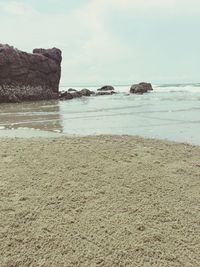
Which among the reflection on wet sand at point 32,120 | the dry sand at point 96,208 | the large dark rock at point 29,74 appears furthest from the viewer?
the large dark rock at point 29,74

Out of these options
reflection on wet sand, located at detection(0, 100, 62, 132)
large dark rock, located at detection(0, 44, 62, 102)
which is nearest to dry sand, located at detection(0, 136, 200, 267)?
reflection on wet sand, located at detection(0, 100, 62, 132)

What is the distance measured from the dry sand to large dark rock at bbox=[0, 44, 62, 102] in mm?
20633

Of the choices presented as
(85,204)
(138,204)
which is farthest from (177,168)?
(85,204)

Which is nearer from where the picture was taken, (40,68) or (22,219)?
(22,219)

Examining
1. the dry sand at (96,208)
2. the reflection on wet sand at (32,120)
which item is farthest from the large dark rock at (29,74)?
the dry sand at (96,208)

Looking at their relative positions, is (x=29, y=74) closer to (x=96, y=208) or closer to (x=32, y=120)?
(x=32, y=120)

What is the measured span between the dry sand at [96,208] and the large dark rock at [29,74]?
20.6m

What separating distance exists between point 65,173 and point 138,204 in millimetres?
1035

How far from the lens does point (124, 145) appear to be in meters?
6.26

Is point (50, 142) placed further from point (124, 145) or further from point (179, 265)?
point (179, 265)

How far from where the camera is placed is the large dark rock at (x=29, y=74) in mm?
26750

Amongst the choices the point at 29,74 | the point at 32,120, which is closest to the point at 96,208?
the point at 32,120

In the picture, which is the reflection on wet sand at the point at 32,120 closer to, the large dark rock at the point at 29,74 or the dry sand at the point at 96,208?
the dry sand at the point at 96,208

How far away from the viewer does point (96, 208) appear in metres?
3.91
